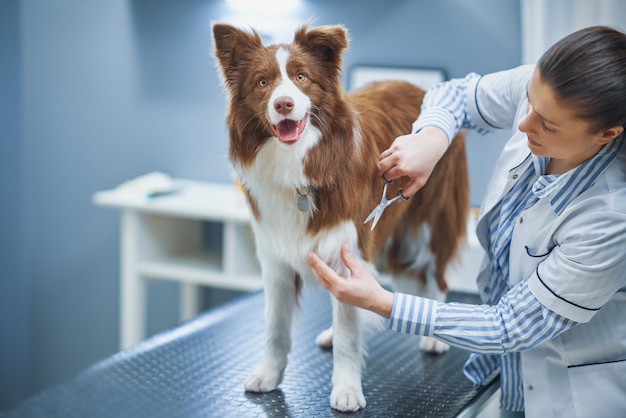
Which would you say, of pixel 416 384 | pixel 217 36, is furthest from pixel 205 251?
pixel 217 36

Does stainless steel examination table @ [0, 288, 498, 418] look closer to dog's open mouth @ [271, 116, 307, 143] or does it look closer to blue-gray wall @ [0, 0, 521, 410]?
dog's open mouth @ [271, 116, 307, 143]

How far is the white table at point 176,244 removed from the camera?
3.02m

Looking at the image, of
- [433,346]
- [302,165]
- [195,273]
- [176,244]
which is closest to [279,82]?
[302,165]

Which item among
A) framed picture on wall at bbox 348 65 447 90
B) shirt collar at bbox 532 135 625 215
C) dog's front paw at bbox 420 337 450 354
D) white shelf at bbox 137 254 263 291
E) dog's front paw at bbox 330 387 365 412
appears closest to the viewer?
shirt collar at bbox 532 135 625 215

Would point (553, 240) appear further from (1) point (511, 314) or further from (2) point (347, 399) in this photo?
(2) point (347, 399)

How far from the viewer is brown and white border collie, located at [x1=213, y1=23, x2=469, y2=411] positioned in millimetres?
1432

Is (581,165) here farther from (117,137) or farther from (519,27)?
(117,137)

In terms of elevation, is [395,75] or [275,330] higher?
[395,75]

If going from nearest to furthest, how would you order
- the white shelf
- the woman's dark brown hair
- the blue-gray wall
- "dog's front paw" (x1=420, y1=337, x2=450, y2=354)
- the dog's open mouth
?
the woman's dark brown hair
the dog's open mouth
"dog's front paw" (x1=420, y1=337, x2=450, y2=354)
the white shelf
the blue-gray wall

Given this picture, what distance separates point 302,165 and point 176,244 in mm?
1979

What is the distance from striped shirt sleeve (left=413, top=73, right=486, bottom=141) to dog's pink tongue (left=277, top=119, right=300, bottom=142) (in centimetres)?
28

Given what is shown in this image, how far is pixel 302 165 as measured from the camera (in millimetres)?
1459

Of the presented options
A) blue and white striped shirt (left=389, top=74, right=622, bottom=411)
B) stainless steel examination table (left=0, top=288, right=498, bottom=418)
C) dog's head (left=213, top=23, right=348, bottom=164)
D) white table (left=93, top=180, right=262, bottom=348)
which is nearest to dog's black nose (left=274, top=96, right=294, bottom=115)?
dog's head (left=213, top=23, right=348, bottom=164)

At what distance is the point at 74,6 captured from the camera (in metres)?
3.44
